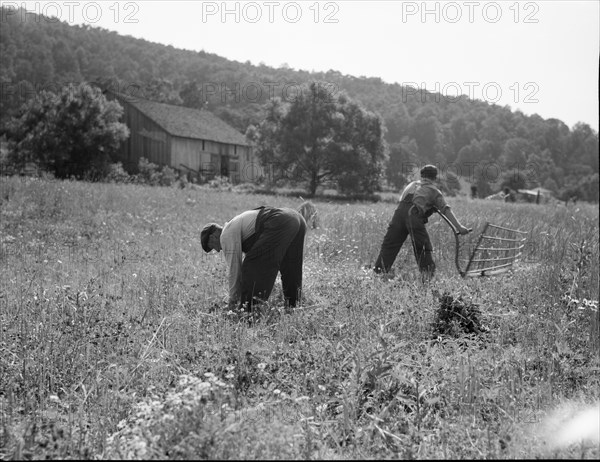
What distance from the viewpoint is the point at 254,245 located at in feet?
19.0

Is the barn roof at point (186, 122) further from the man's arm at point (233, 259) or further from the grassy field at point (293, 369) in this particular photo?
the man's arm at point (233, 259)

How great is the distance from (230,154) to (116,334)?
3941 cm

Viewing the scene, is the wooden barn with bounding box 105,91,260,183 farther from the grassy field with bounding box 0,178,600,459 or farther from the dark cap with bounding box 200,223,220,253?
the dark cap with bounding box 200,223,220,253

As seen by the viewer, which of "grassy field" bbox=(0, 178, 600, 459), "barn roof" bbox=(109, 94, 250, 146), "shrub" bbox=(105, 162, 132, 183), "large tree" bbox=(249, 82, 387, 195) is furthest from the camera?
"barn roof" bbox=(109, 94, 250, 146)

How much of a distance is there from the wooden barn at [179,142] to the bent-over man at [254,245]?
31.3m

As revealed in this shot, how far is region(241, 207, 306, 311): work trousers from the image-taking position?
18.7 ft

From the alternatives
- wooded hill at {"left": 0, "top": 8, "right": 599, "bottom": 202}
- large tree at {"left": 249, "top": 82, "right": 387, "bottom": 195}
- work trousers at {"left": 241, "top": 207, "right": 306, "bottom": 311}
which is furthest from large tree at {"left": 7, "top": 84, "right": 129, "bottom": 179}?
work trousers at {"left": 241, "top": 207, "right": 306, "bottom": 311}

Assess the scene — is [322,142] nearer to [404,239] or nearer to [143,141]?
[143,141]

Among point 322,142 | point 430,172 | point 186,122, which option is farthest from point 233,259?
point 186,122

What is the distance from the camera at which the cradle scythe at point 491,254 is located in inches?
→ 294

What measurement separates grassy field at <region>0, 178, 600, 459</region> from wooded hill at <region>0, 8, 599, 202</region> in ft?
158

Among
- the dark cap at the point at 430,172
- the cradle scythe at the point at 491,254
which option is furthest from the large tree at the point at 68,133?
the dark cap at the point at 430,172

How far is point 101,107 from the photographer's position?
3091 centimetres

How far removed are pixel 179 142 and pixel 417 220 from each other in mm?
32065
